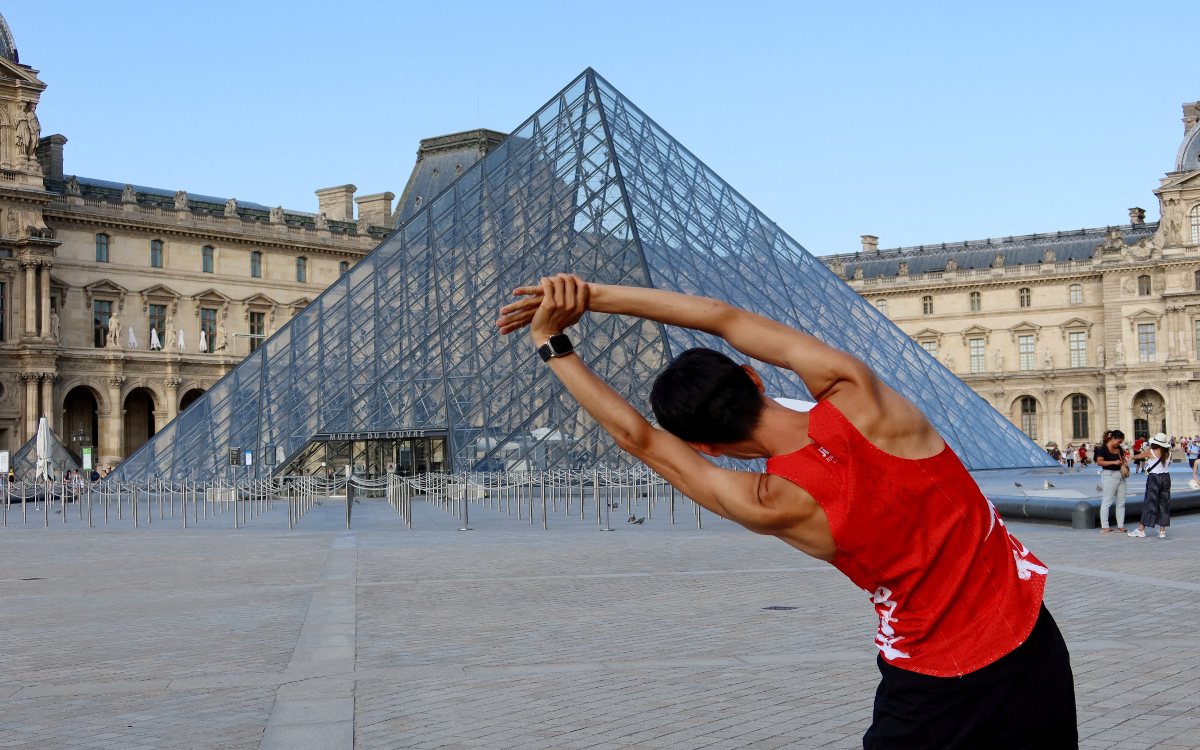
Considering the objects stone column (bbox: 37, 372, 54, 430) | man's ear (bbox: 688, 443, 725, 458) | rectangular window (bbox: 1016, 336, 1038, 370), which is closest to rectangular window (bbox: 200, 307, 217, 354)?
stone column (bbox: 37, 372, 54, 430)

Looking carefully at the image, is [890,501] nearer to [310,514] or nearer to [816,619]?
[816,619]

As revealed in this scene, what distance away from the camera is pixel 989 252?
75.7m

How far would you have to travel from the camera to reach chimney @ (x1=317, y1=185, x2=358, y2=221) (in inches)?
2490

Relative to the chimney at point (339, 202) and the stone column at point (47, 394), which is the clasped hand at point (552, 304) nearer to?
the stone column at point (47, 394)

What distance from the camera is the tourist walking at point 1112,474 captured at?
47.9ft

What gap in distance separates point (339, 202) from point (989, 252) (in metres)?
37.0

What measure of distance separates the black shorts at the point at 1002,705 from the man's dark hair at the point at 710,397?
1.90 feet

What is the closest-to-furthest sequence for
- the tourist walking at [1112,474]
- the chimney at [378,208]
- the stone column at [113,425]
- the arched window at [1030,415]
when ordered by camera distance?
the tourist walking at [1112,474] < the stone column at [113,425] < the chimney at [378,208] < the arched window at [1030,415]

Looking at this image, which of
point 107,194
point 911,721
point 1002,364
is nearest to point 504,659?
point 911,721

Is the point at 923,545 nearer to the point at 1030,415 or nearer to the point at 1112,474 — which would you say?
the point at 1112,474

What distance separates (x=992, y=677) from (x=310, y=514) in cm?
2118

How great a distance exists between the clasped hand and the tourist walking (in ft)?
42.5

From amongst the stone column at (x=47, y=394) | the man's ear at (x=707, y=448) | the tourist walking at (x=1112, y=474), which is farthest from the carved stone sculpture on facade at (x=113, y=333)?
the man's ear at (x=707, y=448)

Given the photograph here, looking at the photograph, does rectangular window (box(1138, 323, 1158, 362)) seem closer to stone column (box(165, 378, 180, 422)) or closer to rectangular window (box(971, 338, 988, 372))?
rectangular window (box(971, 338, 988, 372))
